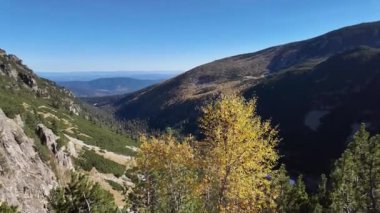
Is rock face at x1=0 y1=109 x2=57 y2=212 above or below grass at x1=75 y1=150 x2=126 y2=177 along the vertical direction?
above

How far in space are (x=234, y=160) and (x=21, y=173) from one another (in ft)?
101

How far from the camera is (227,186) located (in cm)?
2561

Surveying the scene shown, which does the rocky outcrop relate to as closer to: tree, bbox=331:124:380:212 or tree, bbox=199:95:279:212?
tree, bbox=331:124:380:212

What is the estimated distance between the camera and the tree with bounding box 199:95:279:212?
25125 millimetres

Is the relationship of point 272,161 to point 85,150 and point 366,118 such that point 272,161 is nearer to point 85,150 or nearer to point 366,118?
point 85,150

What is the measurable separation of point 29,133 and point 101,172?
2436 cm

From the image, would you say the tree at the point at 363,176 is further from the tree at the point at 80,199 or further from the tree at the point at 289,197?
the tree at the point at 80,199

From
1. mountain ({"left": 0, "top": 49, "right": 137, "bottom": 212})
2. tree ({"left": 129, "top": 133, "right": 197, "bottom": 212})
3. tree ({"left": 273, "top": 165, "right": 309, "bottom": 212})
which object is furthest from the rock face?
tree ({"left": 273, "top": 165, "right": 309, "bottom": 212})

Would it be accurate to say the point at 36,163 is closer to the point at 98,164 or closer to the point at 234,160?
the point at 98,164

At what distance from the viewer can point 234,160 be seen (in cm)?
2538

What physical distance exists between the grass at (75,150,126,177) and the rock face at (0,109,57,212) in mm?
22762

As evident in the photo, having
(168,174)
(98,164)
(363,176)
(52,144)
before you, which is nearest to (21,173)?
(52,144)

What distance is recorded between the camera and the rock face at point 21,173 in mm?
42781

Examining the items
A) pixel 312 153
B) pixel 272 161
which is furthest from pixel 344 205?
pixel 312 153
